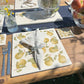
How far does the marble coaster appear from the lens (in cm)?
84

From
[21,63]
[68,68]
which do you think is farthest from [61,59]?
[21,63]

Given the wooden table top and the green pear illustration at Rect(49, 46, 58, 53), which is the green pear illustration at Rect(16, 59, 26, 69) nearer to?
the wooden table top

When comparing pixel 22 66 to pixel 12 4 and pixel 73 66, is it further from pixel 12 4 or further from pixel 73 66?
pixel 12 4

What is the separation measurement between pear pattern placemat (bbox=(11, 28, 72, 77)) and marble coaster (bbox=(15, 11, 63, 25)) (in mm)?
169

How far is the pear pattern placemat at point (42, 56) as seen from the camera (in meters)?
0.54

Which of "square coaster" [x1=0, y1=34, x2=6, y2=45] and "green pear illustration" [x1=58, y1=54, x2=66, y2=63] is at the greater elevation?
"square coaster" [x1=0, y1=34, x2=6, y2=45]

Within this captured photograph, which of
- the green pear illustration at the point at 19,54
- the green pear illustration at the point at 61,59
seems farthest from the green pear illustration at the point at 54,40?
the green pear illustration at the point at 19,54

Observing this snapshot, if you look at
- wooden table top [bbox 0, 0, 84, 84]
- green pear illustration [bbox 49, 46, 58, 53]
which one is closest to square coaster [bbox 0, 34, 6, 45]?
wooden table top [bbox 0, 0, 84, 84]

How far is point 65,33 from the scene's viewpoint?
2.43ft

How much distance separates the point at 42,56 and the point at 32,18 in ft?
1.33

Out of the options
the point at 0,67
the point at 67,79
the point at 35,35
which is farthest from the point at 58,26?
the point at 67,79

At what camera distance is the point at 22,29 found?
771 millimetres

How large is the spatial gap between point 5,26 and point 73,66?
580 mm

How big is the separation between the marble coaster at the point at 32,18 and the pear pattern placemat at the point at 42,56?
6.7 inches
